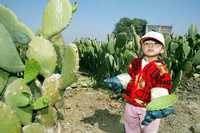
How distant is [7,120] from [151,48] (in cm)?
128

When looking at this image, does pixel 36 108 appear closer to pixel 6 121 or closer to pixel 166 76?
pixel 6 121

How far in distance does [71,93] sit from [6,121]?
3489mm

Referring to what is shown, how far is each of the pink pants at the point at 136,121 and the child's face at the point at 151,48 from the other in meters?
0.39

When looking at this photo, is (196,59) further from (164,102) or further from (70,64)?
(70,64)

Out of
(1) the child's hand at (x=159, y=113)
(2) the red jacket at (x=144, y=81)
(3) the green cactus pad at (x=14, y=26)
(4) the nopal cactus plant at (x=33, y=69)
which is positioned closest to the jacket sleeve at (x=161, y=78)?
(2) the red jacket at (x=144, y=81)

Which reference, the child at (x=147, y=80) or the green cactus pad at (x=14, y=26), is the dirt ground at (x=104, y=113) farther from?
the green cactus pad at (x=14, y=26)

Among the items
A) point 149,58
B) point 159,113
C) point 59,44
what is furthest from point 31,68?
point 149,58

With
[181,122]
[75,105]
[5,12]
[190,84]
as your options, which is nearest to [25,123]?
[5,12]

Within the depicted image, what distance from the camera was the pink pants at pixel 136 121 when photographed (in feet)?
8.48

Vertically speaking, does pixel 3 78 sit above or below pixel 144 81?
above

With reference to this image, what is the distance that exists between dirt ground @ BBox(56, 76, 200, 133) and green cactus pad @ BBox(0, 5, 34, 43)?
4.17 ft

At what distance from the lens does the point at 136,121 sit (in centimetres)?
267

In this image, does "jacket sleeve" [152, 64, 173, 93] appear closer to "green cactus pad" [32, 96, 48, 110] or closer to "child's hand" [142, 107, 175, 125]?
"child's hand" [142, 107, 175, 125]

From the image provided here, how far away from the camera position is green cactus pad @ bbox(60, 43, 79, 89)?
1.55m
